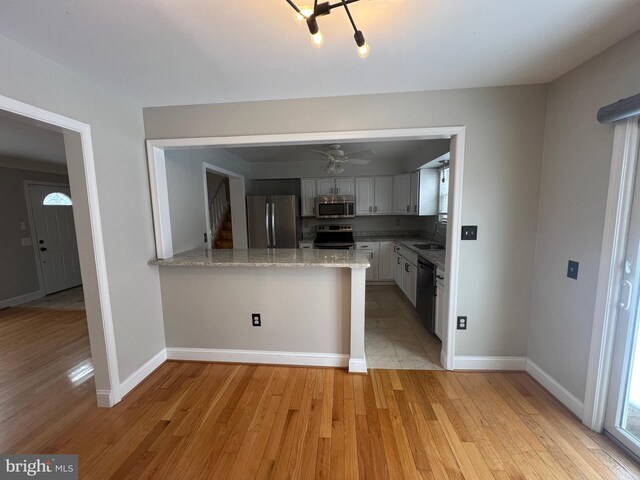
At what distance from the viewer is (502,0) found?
112 cm

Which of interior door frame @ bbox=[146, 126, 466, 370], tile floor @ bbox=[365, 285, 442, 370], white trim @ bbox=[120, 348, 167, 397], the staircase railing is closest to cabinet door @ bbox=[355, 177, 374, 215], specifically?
tile floor @ bbox=[365, 285, 442, 370]

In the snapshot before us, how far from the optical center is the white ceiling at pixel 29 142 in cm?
253

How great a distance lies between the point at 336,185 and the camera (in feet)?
16.2

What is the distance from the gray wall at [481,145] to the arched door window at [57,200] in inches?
170

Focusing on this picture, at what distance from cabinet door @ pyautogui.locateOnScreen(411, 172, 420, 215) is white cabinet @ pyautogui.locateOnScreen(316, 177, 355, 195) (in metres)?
1.13

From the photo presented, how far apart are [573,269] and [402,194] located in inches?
125

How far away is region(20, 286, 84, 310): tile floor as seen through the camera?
3998 mm

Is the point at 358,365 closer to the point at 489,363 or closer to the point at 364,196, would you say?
the point at 489,363

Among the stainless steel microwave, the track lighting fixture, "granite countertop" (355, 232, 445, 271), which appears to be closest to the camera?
the track lighting fixture

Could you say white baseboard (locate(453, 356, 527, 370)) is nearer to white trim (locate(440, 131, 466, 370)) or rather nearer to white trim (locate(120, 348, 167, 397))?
white trim (locate(440, 131, 466, 370))

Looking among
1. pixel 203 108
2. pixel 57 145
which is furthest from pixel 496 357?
pixel 57 145

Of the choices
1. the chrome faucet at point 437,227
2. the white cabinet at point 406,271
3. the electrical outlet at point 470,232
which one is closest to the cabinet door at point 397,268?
the white cabinet at point 406,271

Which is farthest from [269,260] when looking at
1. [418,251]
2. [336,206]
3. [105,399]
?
[336,206]

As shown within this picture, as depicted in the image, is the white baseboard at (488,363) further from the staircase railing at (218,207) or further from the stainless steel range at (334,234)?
the staircase railing at (218,207)
